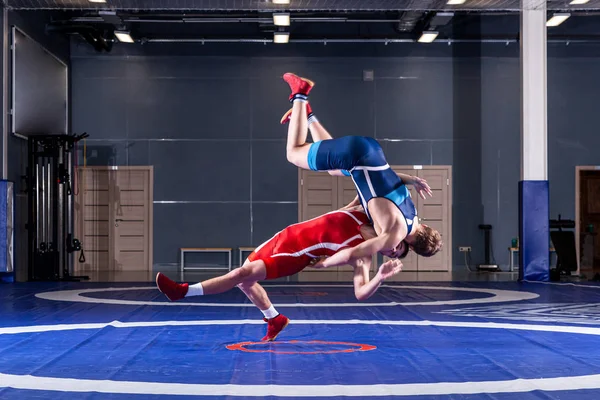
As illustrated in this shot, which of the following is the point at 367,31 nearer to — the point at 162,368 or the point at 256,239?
the point at 256,239

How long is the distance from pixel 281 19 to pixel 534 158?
4.80 meters

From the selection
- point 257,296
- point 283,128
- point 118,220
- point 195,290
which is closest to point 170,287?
point 195,290

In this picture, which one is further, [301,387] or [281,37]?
[281,37]

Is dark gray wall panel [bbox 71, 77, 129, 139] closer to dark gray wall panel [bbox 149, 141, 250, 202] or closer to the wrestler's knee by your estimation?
dark gray wall panel [bbox 149, 141, 250, 202]

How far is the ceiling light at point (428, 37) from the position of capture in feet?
47.4

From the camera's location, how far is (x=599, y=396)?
11.0 ft

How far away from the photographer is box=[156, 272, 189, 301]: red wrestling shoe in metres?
4.56

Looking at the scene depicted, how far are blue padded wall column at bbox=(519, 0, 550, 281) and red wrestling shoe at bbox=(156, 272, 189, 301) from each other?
7.85 metres

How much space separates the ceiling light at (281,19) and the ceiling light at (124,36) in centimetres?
284

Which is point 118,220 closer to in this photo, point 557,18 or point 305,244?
point 557,18

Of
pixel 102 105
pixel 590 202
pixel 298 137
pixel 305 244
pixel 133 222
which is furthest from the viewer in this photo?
pixel 590 202

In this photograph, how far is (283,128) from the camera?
15141 mm

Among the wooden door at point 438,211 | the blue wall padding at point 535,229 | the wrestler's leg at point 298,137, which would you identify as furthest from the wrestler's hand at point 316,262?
the wooden door at point 438,211

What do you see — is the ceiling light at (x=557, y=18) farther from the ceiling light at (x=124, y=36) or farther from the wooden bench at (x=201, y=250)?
the ceiling light at (x=124, y=36)
